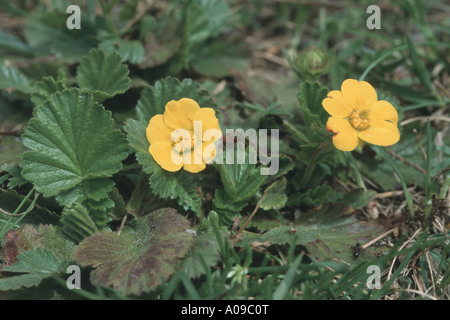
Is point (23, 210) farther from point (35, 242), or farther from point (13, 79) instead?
point (13, 79)

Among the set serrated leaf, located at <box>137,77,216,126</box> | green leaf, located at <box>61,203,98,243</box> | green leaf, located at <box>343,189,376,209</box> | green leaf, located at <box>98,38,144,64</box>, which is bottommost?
green leaf, located at <box>61,203,98,243</box>

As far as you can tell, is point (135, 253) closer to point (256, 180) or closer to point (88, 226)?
point (88, 226)

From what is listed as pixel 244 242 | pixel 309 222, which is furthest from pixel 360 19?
pixel 244 242

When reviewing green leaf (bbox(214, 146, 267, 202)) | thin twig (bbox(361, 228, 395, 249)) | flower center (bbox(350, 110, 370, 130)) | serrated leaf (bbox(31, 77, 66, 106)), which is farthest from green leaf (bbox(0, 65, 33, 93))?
thin twig (bbox(361, 228, 395, 249))

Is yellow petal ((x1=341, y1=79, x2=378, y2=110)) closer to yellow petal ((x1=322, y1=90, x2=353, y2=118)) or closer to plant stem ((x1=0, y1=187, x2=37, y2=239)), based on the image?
yellow petal ((x1=322, y1=90, x2=353, y2=118))

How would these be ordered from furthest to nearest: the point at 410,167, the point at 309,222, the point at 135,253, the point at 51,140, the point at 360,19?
the point at 360,19
the point at 410,167
the point at 309,222
the point at 51,140
the point at 135,253

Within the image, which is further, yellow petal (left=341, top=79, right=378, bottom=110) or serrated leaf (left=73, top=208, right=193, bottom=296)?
yellow petal (left=341, top=79, right=378, bottom=110)
